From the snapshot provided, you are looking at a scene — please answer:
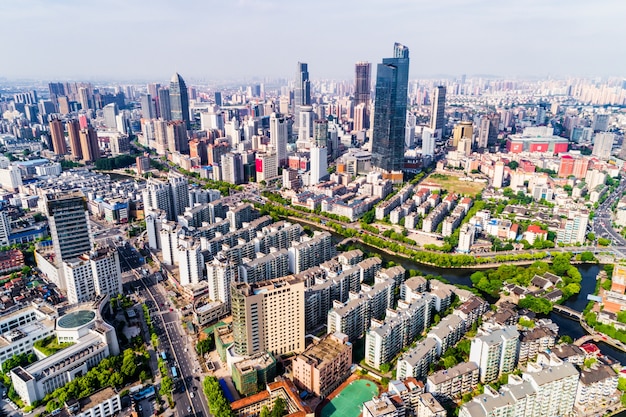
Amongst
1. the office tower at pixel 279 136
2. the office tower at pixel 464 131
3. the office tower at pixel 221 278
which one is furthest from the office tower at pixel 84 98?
the office tower at pixel 221 278

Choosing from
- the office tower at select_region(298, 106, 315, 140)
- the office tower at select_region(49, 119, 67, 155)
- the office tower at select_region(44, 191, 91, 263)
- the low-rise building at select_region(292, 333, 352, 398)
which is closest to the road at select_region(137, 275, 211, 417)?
the low-rise building at select_region(292, 333, 352, 398)

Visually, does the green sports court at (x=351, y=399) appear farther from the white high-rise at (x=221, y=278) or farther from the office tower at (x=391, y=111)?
the office tower at (x=391, y=111)

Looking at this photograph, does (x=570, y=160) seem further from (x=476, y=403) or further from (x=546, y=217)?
(x=476, y=403)

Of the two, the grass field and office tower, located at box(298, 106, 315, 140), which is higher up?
office tower, located at box(298, 106, 315, 140)

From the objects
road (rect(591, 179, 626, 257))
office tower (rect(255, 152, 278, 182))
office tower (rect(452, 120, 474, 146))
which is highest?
office tower (rect(452, 120, 474, 146))

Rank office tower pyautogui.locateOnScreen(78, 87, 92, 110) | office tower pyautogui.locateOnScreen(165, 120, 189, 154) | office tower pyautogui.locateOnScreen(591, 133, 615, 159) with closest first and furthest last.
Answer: office tower pyautogui.locateOnScreen(591, 133, 615, 159)
office tower pyautogui.locateOnScreen(165, 120, 189, 154)
office tower pyautogui.locateOnScreen(78, 87, 92, 110)

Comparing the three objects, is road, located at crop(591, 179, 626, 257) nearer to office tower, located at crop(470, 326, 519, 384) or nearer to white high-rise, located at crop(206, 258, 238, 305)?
office tower, located at crop(470, 326, 519, 384)
